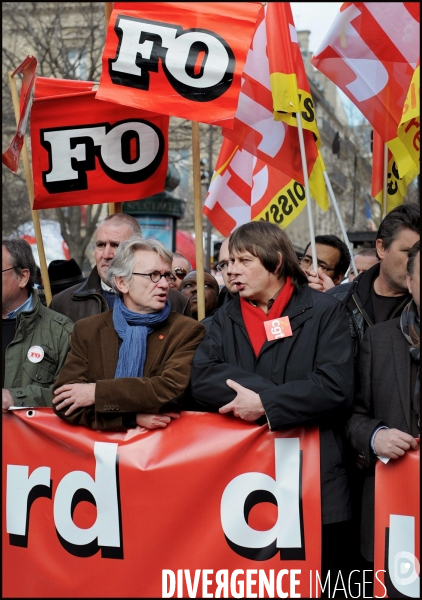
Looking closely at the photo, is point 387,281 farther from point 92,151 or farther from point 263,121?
point 92,151

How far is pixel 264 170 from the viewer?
7738mm

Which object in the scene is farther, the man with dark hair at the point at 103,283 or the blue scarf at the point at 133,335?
the man with dark hair at the point at 103,283

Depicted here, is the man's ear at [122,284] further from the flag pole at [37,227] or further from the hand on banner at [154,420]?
the flag pole at [37,227]

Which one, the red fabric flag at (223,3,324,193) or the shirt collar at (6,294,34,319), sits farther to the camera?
the red fabric flag at (223,3,324,193)

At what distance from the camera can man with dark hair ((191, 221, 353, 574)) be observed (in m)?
3.98

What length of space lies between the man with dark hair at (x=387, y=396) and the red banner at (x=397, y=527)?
8 centimetres

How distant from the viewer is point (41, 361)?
4832 mm

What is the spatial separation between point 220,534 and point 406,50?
3.73 metres

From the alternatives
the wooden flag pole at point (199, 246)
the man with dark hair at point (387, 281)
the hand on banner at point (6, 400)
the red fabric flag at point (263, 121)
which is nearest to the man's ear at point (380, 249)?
the man with dark hair at point (387, 281)

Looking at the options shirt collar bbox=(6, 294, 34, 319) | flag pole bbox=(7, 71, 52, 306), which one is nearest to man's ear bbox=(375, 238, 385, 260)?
shirt collar bbox=(6, 294, 34, 319)

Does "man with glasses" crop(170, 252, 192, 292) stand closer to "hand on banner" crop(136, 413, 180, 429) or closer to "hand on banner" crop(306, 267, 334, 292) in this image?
"hand on banner" crop(306, 267, 334, 292)

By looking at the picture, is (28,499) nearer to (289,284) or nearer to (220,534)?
(220,534)

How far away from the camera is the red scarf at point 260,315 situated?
13.8 ft

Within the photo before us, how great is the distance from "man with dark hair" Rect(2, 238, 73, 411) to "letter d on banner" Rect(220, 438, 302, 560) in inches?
48.0
